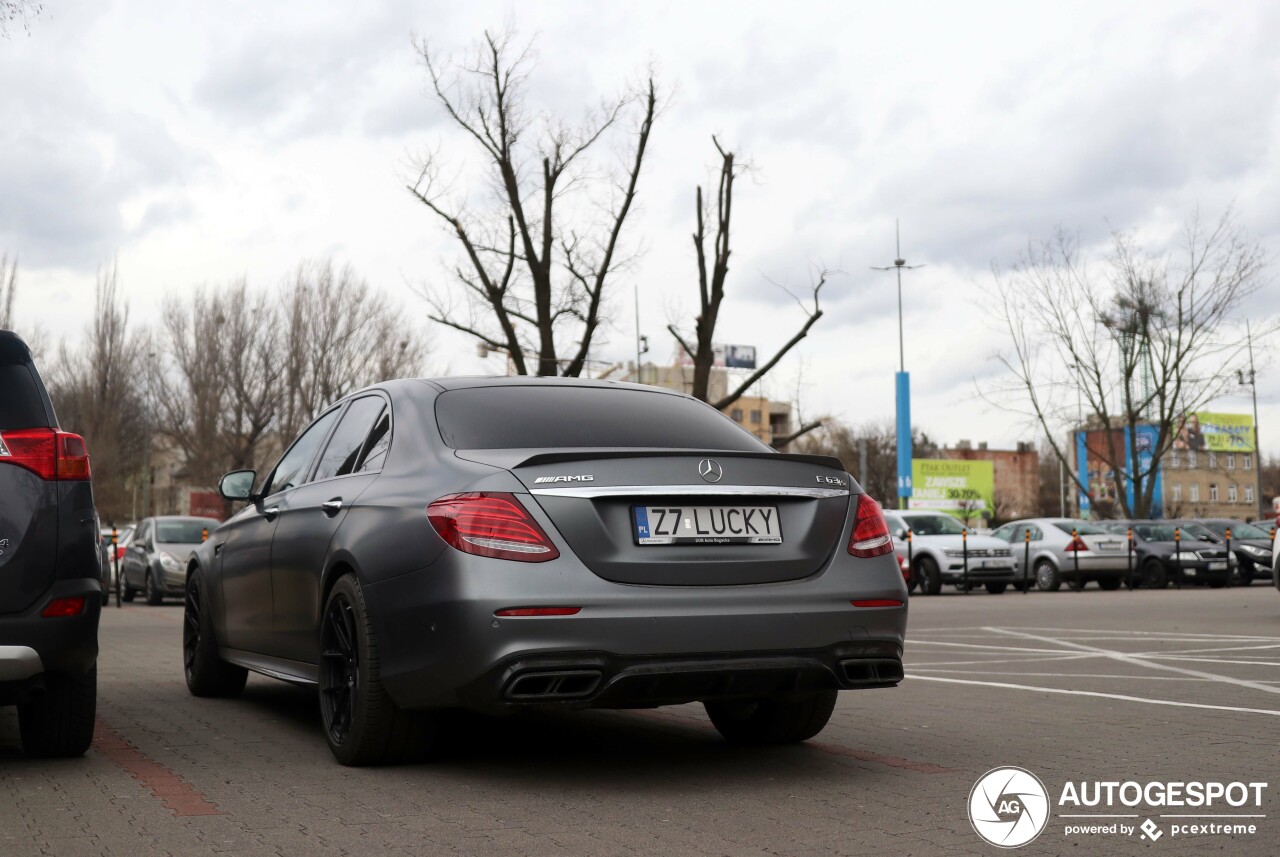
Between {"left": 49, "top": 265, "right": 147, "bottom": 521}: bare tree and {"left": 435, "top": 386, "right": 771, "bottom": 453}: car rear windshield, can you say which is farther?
{"left": 49, "top": 265, "right": 147, "bottom": 521}: bare tree

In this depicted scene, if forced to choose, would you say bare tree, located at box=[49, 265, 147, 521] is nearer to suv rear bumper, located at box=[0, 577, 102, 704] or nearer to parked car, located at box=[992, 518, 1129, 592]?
parked car, located at box=[992, 518, 1129, 592]

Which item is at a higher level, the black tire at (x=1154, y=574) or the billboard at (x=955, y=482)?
the billboard at (x=955, y=482)

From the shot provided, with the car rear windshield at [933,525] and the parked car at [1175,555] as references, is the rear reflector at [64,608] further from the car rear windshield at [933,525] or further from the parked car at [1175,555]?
the parked car at [1175,555]

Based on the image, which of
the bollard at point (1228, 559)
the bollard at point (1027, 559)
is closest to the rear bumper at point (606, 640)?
the bollard at point (1027, 559)

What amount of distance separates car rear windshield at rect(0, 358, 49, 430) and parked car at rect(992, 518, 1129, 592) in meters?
24.2

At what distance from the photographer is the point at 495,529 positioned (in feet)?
16.5

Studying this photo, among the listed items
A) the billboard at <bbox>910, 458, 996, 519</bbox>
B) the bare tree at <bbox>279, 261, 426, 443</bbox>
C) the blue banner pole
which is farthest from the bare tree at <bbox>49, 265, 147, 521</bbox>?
the billboard at <bbox>910, 458, 996, 519</bbox>

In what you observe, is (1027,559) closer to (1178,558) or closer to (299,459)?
(1178,558)

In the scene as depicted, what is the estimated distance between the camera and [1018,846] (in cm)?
434

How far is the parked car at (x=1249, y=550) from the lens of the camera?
2969 cm

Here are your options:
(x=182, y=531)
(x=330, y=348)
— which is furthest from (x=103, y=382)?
(x=182, y=531)

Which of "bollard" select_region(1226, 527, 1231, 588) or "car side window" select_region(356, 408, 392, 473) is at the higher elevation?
"car side window" select_region(356, 408, 392, 473)

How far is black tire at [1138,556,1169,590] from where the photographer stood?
28.8 metres

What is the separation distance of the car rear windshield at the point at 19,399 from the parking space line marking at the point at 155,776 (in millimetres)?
1431
